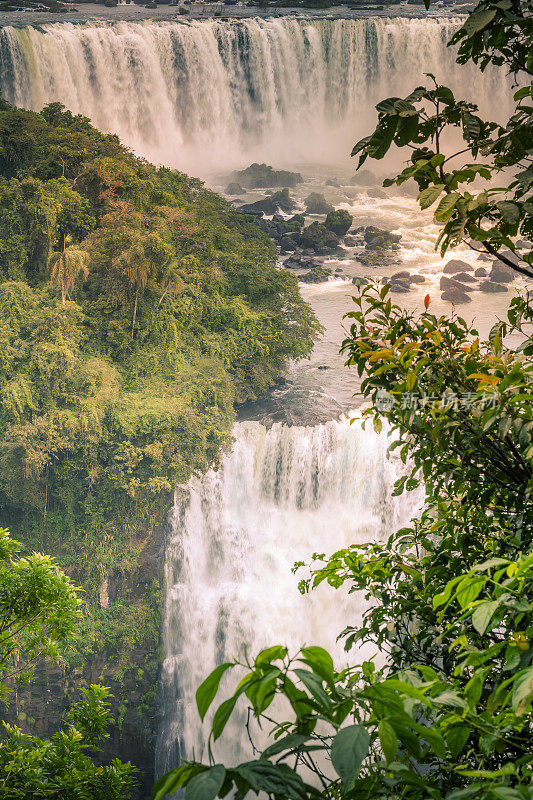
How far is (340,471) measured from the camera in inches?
411

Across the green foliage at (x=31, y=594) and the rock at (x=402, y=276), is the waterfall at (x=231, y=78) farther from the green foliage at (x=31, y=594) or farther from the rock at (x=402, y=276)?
the green foliage at (x=31, y=594)

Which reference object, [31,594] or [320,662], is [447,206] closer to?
[320,662]

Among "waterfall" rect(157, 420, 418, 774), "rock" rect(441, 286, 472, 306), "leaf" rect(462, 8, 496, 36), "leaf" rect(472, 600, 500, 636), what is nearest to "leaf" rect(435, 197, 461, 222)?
"leaf" rect(462, 8, 496, 36)

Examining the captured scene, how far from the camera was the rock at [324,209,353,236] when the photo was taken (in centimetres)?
1605

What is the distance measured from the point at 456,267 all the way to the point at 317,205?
4.27 m

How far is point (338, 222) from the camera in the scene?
632 inches

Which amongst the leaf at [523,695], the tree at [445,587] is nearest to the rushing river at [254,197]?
the tree at [445,587]

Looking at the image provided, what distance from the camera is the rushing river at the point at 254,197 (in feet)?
33.7

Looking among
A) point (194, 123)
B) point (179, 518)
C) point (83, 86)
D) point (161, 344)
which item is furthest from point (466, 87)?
point (179, 518)

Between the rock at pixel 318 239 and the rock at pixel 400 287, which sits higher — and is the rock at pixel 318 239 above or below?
above

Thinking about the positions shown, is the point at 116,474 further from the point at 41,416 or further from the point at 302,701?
the point at 302,701

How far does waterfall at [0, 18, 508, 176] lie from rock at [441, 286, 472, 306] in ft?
27.5

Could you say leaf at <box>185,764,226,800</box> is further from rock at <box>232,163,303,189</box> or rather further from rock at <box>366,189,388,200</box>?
rock at <box>232,163,303,189</box>

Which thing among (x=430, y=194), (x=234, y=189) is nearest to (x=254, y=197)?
(x=234, y=189)
